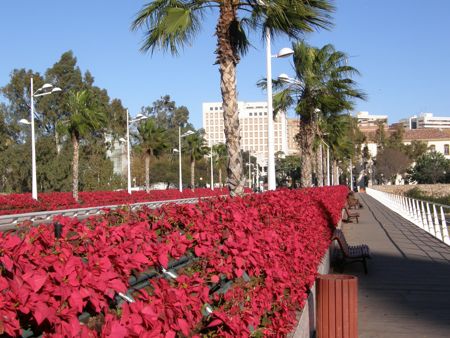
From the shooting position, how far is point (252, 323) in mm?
3707

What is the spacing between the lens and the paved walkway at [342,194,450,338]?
7477mm

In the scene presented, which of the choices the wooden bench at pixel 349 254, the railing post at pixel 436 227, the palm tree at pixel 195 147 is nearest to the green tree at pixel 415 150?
the palm tree at pixel 195 147

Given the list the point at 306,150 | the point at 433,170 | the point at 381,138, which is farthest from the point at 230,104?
the point at 381,138

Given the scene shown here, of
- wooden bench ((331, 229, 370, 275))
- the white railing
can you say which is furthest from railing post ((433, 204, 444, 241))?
wooden bench ((331, 229, 370, 275))

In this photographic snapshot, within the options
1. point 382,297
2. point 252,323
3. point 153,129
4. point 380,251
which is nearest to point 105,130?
point 153,129

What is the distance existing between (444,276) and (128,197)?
33.5 meters

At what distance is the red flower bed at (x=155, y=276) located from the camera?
2059 millimetres

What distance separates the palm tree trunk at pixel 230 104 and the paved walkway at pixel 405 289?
294 cm

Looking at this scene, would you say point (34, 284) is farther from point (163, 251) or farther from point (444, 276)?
point (444, 276)

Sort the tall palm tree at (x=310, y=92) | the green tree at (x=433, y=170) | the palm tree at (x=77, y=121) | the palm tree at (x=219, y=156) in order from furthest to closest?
the green tree at (x=433, y=170) → the palm tree at (x=219, y=156) → the palm tree at (x=77, y=121) → the tall palm tree at (x=310, y=92)

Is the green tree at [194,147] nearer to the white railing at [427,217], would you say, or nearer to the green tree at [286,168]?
the green tree at [286,168]

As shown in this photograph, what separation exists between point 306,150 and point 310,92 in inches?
90.9

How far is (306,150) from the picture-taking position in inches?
930

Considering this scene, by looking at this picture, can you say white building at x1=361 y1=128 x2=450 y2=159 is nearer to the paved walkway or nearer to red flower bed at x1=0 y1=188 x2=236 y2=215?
red flower bed at x1=0 y1=188 x2=236 y2=215
